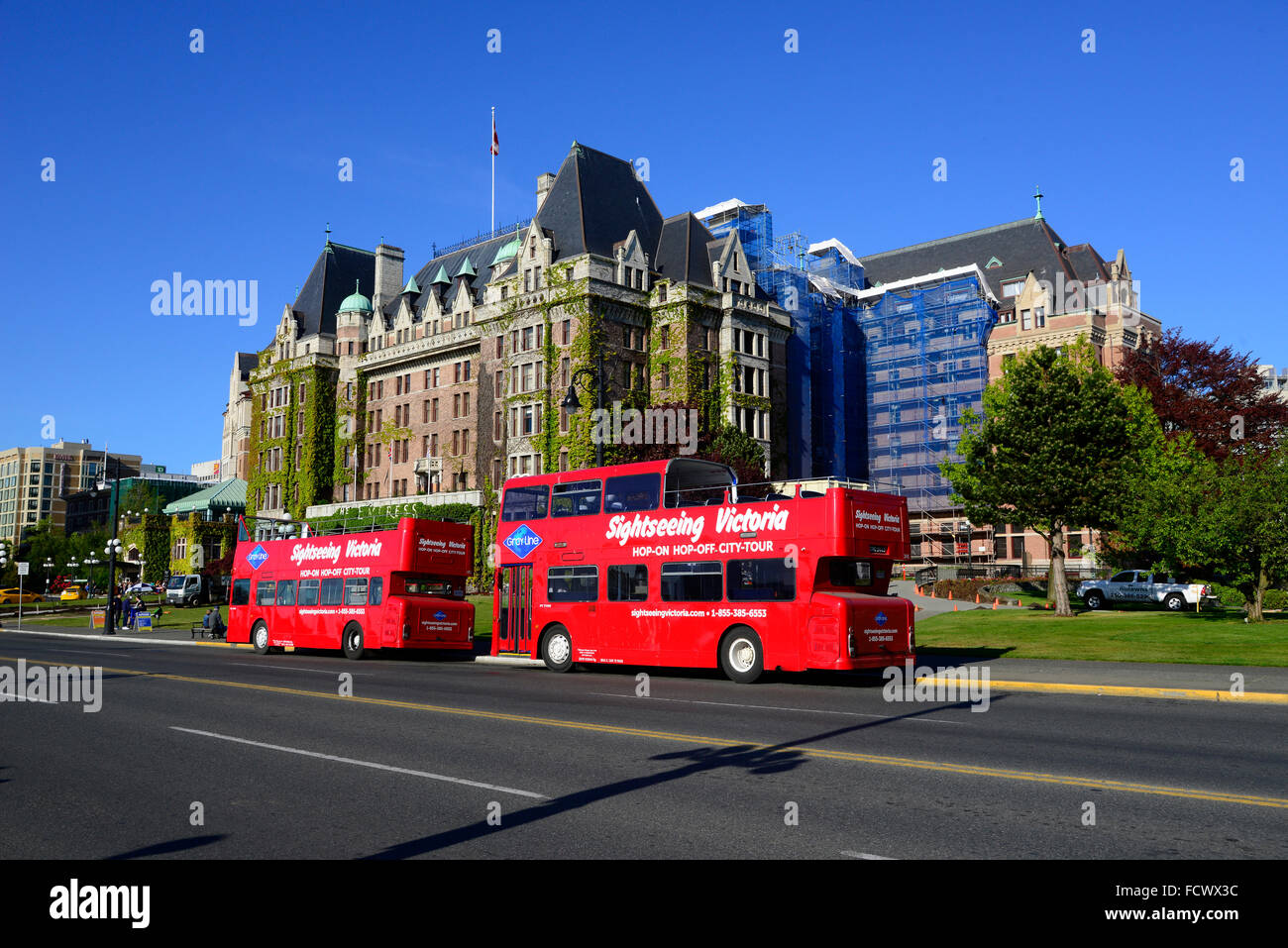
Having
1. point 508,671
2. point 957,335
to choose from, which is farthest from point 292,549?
point 957,335

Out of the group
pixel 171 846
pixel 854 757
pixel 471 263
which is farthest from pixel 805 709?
pixel 471 263

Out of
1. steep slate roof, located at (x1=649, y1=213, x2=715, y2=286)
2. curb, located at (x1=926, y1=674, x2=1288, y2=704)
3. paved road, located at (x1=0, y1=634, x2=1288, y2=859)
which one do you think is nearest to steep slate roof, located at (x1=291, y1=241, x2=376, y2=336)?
steep slate roof, located at (x1=649, y1=213, x2=715, y2=286)

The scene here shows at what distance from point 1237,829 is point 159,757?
983 cm

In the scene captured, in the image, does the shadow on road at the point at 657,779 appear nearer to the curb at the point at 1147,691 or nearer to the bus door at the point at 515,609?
the curb at the point at 1147,691

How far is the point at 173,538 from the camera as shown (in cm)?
8494

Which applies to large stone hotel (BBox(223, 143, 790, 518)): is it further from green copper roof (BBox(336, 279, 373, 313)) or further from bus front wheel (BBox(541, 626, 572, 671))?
bus front wheel (BBox(541, 626, 572, 671))

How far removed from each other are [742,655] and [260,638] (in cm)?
1956

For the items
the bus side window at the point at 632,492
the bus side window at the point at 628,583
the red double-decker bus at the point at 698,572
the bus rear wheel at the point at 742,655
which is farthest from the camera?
the bus side window at the point at 632,492

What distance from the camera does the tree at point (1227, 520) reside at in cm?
2998

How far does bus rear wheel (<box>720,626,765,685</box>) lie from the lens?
19812 millimetres

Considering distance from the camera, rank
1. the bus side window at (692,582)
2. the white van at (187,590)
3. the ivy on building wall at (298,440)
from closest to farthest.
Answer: the bus side window at (692,582)
the white van at (187,590)
the ivy on building wall at (298,440)

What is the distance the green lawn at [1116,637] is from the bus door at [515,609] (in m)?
10.5

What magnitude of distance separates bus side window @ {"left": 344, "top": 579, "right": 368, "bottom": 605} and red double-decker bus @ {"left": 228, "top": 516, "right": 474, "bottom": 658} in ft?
0.09

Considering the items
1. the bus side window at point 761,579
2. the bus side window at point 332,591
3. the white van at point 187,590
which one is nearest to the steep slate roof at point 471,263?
the white van at point 187,590
